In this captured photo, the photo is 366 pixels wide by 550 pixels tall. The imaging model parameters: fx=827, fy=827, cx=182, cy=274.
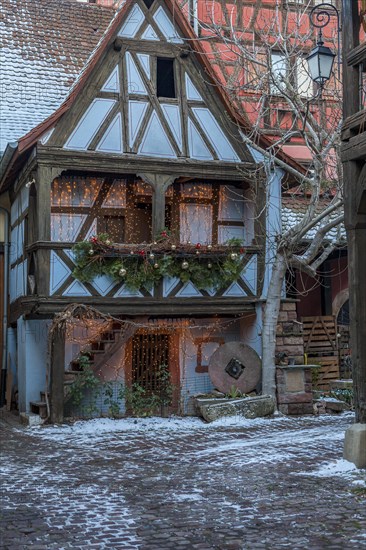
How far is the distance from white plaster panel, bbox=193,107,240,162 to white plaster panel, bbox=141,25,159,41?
1.62 meters

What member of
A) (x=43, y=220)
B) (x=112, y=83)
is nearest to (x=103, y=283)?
(x=43, y=220)

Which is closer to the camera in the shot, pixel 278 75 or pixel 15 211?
pixel 278 75

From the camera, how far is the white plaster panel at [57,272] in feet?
50.4

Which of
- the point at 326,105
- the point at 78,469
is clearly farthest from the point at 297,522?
the point at 326,105

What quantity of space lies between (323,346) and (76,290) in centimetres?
663

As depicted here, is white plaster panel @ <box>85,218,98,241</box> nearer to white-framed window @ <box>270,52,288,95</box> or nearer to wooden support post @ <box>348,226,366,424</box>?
white-framed window @ <box>270,52,288,95</box>

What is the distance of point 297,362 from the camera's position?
16.6 meters

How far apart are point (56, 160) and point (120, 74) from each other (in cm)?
229

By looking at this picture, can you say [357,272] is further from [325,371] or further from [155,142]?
[325,371]

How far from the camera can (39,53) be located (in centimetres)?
1995

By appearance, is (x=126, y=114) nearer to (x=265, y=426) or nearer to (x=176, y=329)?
(x=176, y=329)

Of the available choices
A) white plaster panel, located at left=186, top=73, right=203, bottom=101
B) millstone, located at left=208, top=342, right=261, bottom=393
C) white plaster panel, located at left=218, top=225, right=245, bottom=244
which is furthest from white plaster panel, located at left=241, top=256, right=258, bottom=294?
white plaster panel, located at left=186, top=73, right=203, bottom=101

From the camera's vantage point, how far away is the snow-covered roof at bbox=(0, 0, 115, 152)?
1853 cm

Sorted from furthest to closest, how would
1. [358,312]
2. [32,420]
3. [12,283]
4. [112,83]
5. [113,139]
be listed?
[12,283], [112,83], [113,139], [32,420], [358,312]
